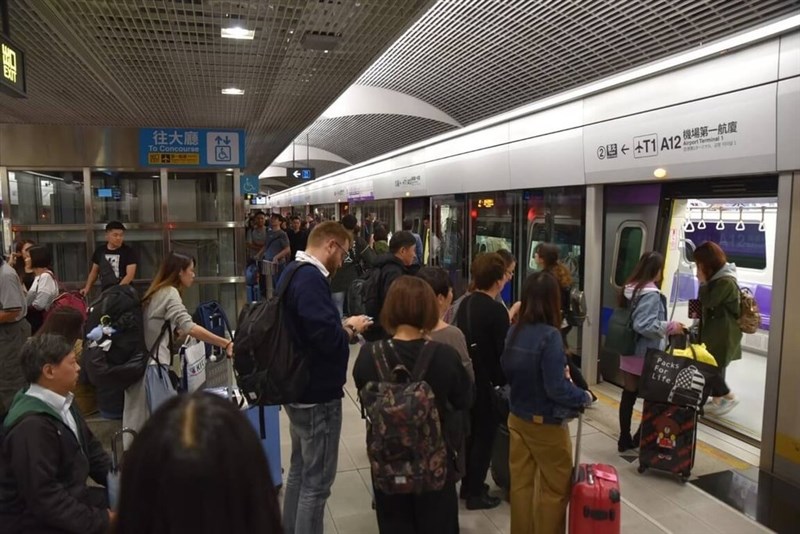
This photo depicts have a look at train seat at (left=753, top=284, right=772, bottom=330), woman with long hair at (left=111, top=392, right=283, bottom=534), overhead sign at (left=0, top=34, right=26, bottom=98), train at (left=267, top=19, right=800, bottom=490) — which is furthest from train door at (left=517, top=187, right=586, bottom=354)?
woman with long hair at (left=111, top=392, right=283, bottom=534)

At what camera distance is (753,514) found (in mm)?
3561

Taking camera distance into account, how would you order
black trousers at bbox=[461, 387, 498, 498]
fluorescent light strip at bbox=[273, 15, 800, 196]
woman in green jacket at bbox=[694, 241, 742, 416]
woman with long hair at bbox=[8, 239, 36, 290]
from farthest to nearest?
woman with long hair at bbox=[8, 239, 36, 290] → woman in green jacket at bbox=[694, 241, 742, 416] → fluorescent light strip at bbox=[273, 15, 800, 196] → black trousers at bbox=[461, 387, 498, 498]

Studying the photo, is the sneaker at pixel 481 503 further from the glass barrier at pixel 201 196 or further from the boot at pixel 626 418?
the glass barrier at pixel 201 196

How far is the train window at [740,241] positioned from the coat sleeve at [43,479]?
542cm

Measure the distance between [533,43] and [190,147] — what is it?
15.0 ft

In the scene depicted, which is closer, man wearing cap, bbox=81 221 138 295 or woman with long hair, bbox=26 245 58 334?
woman with long hair, bbox=26 245 58 334

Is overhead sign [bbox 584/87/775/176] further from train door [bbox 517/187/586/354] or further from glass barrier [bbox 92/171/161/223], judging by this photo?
glass barrier [bbox 92/171/161/223]

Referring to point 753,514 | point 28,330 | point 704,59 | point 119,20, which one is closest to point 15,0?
point 119,20

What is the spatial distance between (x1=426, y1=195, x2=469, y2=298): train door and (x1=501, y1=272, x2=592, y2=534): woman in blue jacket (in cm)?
587

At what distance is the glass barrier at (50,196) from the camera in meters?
7.40

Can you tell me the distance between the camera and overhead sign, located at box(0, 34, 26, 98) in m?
3.14

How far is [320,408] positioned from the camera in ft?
8.86

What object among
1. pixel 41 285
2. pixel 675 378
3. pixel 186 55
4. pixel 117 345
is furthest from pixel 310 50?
pixel 675 378

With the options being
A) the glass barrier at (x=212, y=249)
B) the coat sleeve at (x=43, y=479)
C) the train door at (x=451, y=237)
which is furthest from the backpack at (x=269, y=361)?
the train door at (x=451, y=237)
